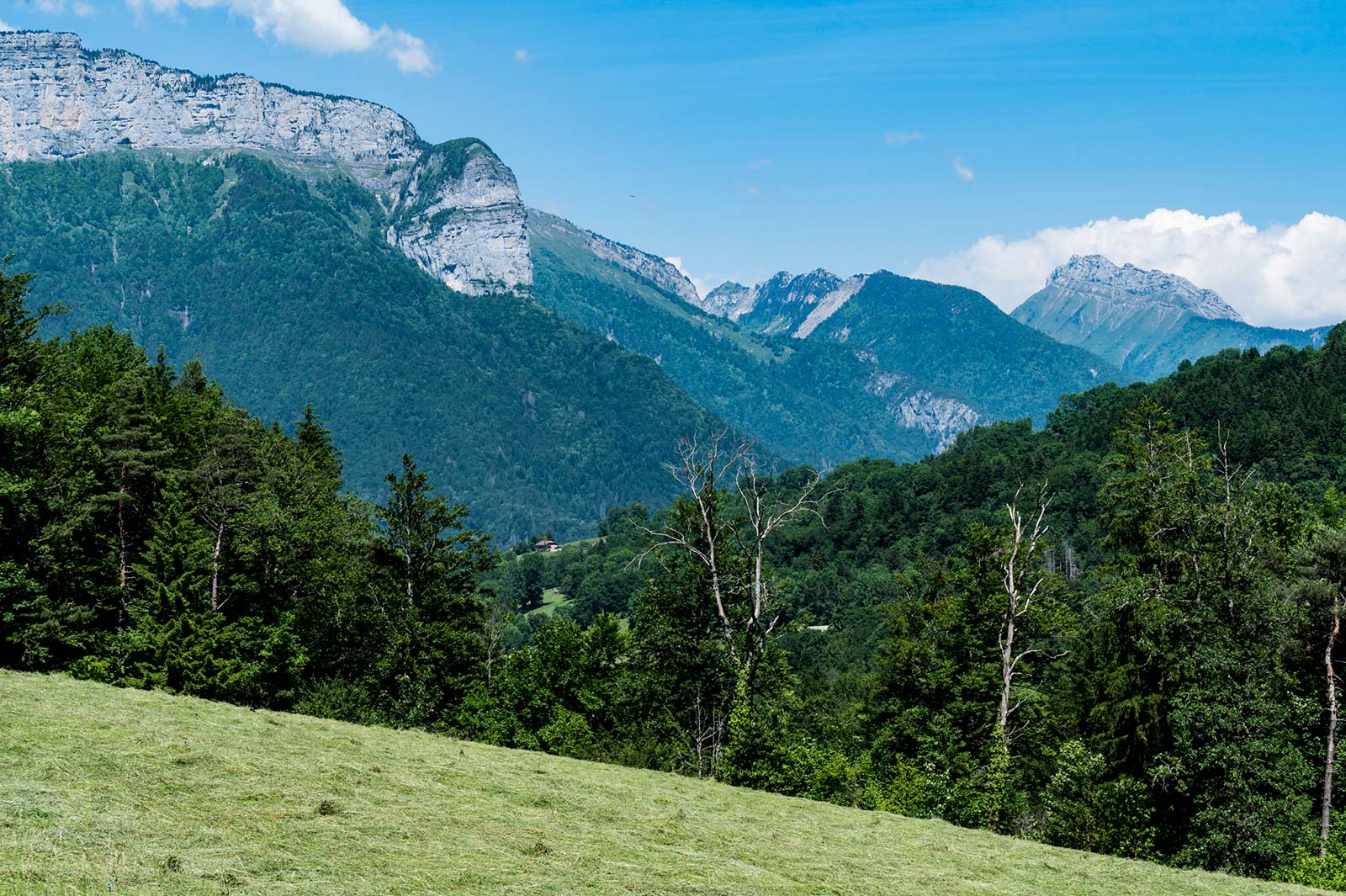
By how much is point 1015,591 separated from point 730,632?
11.3m

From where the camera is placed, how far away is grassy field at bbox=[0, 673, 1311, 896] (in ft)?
48.6

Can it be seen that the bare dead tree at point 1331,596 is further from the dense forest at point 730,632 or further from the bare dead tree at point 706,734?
the bare dead tree at point 706,734

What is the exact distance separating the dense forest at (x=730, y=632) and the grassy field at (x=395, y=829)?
23.2 ft

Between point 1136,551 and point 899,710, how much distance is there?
42.8 ft

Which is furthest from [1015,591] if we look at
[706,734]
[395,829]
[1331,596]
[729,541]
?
[395,829]

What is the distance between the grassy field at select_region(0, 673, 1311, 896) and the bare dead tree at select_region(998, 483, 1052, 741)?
10038 millimetres

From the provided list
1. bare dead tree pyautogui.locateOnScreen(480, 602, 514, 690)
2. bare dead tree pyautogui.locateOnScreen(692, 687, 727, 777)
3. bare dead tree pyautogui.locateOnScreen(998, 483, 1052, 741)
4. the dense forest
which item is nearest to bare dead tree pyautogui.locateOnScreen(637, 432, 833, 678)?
the dense forest

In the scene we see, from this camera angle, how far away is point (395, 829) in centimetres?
1811

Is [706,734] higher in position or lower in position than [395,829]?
lower

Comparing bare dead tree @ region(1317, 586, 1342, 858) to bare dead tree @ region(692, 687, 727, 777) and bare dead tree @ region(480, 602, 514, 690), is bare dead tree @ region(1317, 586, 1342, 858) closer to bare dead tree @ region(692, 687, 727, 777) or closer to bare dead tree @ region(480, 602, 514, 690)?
bare dead tree @ region(692, 687, 727, 777)

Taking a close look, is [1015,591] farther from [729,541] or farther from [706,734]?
[706,734]

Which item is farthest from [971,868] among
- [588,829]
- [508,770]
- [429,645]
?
[429,645]

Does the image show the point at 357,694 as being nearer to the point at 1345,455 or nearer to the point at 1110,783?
the point at 1110,783

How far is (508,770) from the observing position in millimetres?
27453
